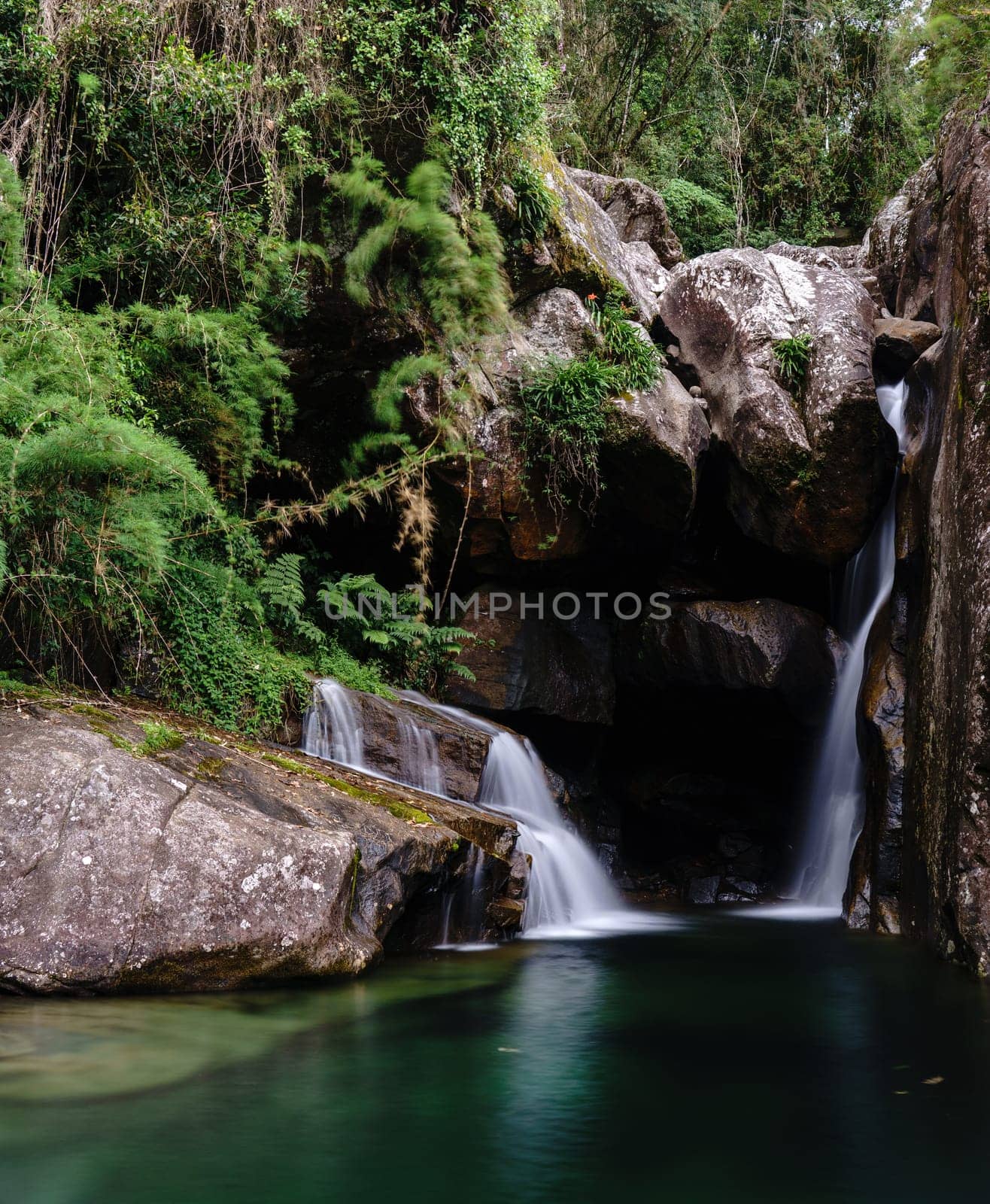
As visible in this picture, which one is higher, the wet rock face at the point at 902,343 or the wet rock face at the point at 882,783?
the wet rock face at the point at 902,343

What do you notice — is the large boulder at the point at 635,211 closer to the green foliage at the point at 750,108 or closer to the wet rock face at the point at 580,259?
the wet rock face at the point at 580,259

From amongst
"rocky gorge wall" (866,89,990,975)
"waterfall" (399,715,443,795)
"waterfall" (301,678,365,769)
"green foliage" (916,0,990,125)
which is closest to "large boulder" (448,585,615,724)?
"waterfall" (399,715,443,795)

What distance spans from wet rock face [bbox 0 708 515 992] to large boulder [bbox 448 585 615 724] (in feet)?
15.8

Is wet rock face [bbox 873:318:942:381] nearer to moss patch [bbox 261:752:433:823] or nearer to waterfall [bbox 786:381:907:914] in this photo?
waterfall [bbox 786:381:907:914]

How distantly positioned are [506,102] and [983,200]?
15.5ft

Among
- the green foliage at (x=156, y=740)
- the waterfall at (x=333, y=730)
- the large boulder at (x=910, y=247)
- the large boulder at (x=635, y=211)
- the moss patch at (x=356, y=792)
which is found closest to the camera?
the green foliage at (x=156, y=740)

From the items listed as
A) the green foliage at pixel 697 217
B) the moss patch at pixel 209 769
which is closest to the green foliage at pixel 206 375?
the moss patch at pixel 209 769

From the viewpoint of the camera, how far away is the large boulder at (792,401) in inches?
395

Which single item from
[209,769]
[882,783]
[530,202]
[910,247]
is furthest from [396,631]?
[910,247]

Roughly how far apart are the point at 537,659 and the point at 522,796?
2.32 metres

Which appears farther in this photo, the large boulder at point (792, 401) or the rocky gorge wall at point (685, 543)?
the rocky gorge wall at point (685, 543)

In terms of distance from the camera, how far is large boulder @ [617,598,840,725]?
35.0 ft

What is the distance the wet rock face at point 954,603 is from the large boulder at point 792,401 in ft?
2.02

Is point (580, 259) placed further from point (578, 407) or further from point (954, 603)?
point (954, 603)
